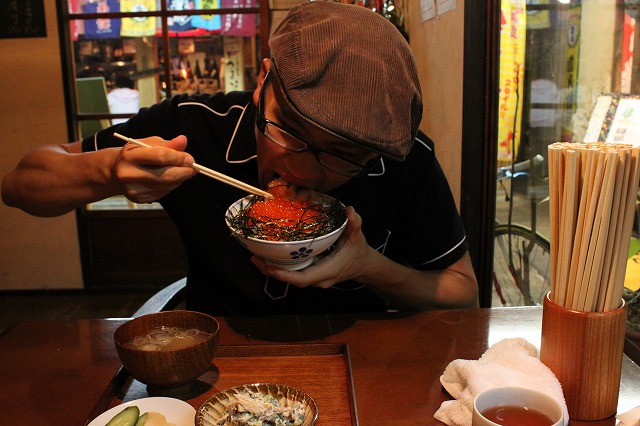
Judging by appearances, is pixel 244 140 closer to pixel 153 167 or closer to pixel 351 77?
pixel 153 167

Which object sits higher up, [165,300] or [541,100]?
[541,100]

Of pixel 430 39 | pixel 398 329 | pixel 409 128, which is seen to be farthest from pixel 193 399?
pixel 430 39

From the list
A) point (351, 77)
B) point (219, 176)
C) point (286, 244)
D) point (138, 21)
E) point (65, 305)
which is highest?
point (138, 21)

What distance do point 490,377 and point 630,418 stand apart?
26 centimetres

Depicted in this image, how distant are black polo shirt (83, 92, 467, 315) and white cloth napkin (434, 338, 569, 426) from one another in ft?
2.10

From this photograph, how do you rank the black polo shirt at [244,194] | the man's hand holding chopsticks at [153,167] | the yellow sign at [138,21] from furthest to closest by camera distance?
the yellow sign at [138,21], the black polo shirt at [244,194], the man's hand holding chopsticks at [153,167]

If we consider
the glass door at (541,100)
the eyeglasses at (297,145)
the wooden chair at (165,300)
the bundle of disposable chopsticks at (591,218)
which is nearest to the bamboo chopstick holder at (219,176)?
the eyeglasses at (297,145)

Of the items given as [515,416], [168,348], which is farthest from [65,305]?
[515,416]

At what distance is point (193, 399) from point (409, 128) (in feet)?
2.53

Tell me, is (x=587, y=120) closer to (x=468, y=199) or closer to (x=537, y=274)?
(x=468, y=199)

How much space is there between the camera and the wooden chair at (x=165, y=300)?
1.83 m

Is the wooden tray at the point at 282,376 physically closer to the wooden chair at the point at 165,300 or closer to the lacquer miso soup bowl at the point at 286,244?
the lacquer miso soup bowl at the point at 286,244

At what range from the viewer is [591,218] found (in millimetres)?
1161

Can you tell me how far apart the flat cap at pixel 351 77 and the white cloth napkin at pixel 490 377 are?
484mm
